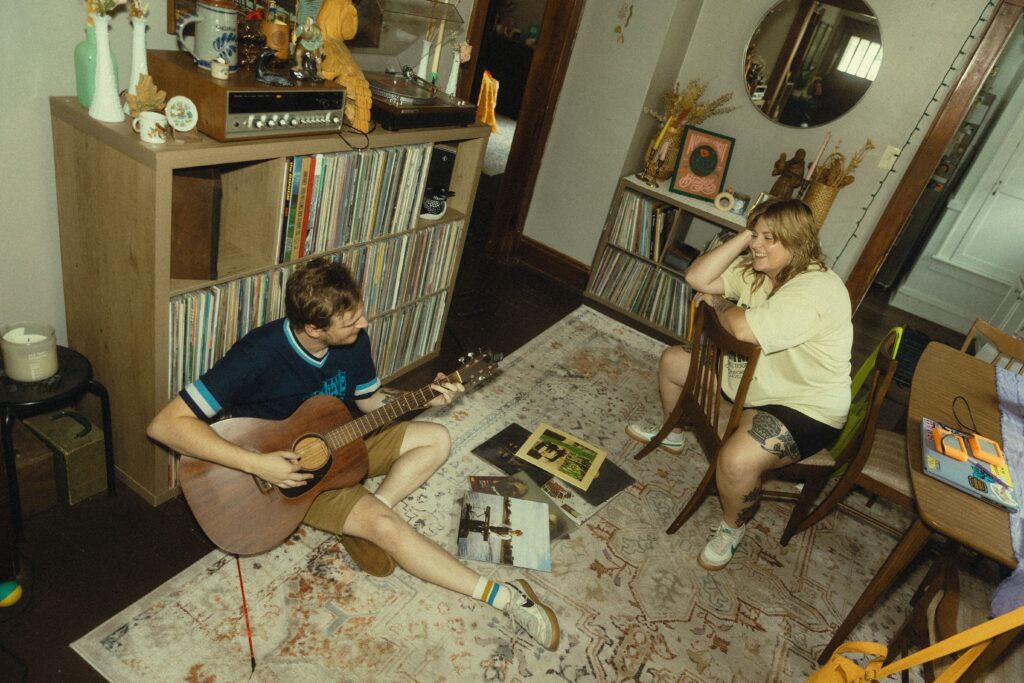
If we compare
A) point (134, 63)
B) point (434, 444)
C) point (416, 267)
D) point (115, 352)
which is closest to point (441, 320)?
point (416, 267)

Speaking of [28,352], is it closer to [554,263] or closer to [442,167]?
[442,167]

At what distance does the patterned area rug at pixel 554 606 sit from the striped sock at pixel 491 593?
78mm

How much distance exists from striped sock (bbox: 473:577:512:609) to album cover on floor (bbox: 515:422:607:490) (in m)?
0.67

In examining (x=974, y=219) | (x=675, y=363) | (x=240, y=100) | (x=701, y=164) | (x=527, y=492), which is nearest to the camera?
(x=240, y=100)

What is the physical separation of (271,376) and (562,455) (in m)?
1.23

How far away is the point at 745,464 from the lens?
2.06 m

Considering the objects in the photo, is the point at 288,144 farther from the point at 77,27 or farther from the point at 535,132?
the point at 535,132

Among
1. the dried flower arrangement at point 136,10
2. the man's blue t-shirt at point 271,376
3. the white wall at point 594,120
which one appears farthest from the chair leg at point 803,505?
the dried flower arrangement at point 136,10

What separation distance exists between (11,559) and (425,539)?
101cm

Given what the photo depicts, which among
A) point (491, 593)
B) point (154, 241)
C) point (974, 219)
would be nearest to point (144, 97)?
point (154, 241)

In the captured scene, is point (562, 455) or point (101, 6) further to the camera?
point (562, 455)

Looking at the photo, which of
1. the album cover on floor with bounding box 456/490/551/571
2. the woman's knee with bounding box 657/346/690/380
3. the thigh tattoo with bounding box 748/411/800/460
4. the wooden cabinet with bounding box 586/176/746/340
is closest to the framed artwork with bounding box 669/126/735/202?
the wooden cabinet with bounding box 586/176/746/340

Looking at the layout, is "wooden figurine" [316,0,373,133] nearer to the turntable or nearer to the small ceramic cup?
the turntable

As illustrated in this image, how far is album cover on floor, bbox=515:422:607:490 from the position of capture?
7.97 feet
